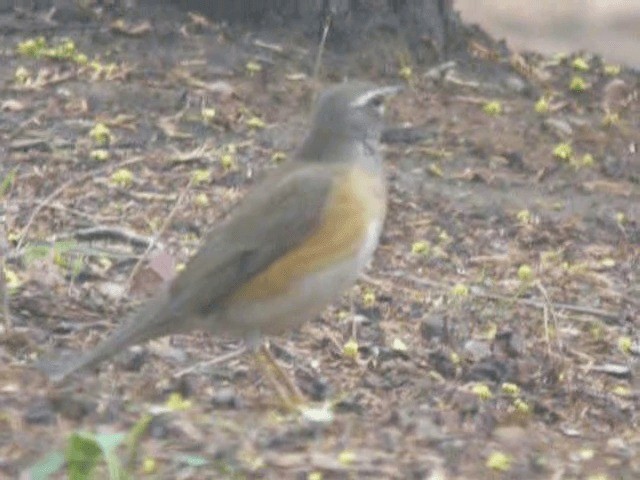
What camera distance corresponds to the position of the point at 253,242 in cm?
704

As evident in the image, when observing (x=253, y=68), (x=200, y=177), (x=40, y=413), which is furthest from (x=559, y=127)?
(x=40, y=413)

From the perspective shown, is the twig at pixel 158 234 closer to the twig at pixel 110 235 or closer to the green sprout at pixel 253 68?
the twig at pixel 110 235

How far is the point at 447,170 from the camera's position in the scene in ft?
31.9

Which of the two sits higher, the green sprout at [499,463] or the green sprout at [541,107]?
the green sprout at [541,107]

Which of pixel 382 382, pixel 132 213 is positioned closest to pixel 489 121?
pixel 132 213

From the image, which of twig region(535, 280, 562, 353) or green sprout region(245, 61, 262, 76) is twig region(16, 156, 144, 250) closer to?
green sprout region(245, 61, 262, 76)

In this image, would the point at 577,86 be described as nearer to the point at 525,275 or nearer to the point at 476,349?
the point at 525,275

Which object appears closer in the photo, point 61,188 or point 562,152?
point 61,188

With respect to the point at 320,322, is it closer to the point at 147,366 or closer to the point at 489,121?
the point at 147,366

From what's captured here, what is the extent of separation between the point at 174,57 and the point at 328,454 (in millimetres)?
3983

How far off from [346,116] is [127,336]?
1.01 meters

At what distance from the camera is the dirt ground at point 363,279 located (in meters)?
6.77

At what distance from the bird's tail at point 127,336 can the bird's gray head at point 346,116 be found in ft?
2.28

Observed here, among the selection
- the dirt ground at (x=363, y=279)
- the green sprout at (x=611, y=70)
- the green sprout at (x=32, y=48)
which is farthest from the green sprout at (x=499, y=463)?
the green sprout at (x=611, y=70)
